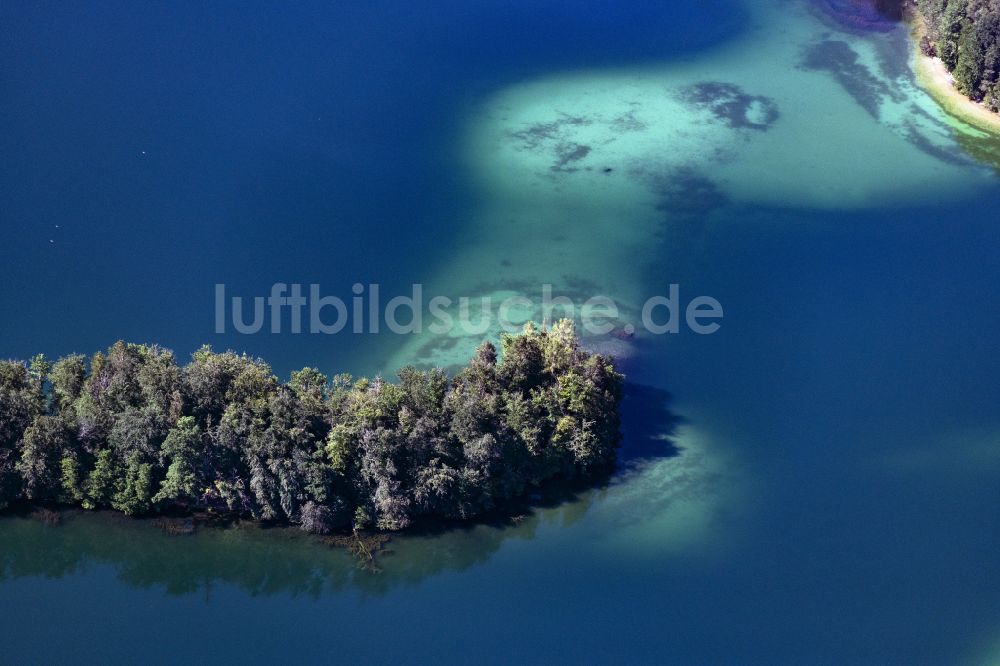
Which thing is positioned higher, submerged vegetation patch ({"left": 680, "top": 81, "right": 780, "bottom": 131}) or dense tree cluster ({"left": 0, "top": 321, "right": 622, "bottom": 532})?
submerged vegetation patch ({"left": 680, "top": 81, "right": 780, "bottom": 131})

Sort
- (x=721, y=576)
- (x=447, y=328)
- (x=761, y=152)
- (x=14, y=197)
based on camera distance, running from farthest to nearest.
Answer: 1. (x=761, y=152)
2. (x=14, y=197)
3. (x=447, y=328)
4. (x=721, y=576)

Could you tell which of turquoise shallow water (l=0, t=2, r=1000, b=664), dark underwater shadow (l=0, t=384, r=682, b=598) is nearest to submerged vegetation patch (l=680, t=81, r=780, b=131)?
turquoise shallow water (l=0, t=2, r=1000, b=664)

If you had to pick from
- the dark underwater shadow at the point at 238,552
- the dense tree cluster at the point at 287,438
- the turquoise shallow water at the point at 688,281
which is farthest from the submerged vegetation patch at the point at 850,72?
the dark underwater shadow at the point at 238,552

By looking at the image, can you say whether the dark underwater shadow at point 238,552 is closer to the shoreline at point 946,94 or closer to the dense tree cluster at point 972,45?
the shoreline at point 946,94

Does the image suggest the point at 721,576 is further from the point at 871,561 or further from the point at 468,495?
the point at 468,495

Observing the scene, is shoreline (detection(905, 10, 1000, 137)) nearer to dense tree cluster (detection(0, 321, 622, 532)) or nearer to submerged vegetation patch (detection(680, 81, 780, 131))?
submerged vegetation patch (detection(680, 81, 780, 131))

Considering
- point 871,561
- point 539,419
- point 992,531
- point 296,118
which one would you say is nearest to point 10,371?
point 539,419
